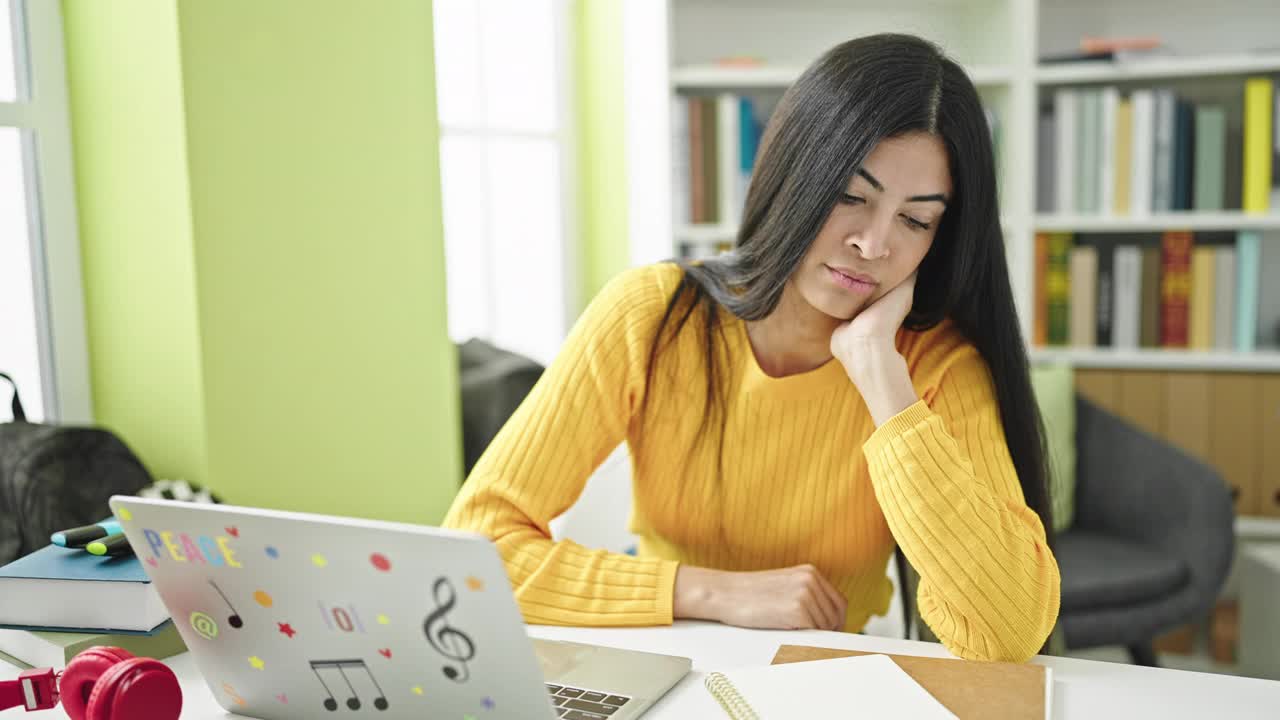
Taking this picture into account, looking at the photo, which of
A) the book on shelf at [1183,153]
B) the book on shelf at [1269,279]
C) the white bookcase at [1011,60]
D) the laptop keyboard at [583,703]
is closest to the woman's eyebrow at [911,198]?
the laptop keyboard at [583,703]

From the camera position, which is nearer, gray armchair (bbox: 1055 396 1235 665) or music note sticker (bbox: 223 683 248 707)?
music note sticker (bbox: 223 683 248 707)

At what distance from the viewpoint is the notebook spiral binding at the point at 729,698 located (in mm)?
825

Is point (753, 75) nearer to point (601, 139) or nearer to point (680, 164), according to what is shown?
point (680, 164)

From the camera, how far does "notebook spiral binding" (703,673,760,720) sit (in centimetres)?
83

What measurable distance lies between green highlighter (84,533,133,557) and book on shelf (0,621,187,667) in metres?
0.07

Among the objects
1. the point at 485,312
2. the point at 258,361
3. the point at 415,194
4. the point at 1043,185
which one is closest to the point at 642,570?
the point at 258,361

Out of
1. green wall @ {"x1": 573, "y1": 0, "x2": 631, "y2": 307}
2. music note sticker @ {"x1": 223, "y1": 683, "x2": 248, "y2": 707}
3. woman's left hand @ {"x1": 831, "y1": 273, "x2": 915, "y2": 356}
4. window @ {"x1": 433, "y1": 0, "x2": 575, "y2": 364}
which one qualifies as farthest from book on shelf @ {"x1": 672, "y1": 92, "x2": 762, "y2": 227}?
music note sticker @ {"x1": 223, "y1": 683, "x2": 248, "y2": 707}

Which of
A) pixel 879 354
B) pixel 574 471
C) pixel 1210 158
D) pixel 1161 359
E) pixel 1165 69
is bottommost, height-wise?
pixel 1161 359

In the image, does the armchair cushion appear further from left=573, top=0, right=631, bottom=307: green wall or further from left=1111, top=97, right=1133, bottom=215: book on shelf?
left=573, top=0, right=631, bottom=307: green wall

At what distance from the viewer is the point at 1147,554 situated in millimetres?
2488

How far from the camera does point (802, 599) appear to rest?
1104 mm

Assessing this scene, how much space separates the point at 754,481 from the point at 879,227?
364 mm

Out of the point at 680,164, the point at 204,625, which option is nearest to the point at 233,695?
the point at 204,625

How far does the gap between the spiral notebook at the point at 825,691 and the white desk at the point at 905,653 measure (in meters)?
0.03
